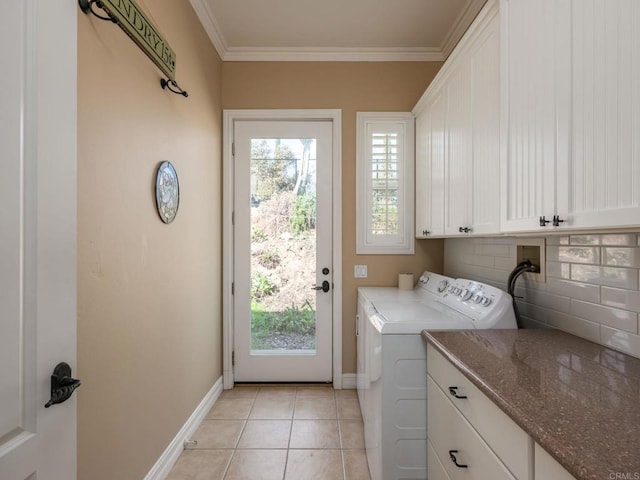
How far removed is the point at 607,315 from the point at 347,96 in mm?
2347

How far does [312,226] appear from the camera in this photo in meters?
2.90

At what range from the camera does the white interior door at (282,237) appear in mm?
2887

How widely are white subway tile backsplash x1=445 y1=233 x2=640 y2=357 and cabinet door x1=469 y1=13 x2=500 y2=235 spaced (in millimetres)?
318

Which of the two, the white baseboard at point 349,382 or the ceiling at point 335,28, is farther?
the white baseboard at point 349,382

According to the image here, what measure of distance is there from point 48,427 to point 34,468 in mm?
74

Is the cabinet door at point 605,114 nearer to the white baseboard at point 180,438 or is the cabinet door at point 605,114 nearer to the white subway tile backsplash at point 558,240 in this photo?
the white subway tile backsplash at point 558,240

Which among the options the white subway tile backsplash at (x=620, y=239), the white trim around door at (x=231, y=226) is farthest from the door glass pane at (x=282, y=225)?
the white subway tile backsplash at (x=620, y=239)

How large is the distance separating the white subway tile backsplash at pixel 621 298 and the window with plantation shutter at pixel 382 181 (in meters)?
1.62

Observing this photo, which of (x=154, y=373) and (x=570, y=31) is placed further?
(x=154, y=373)

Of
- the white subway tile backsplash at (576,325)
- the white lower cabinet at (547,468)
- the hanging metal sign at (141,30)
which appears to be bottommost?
the white lower cabinet at (547,468)

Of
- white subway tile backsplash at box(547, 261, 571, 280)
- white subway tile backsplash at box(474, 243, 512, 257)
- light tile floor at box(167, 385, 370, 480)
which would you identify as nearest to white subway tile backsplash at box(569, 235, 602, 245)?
white subway tile backsplash at box(547, 261, 571, 280)

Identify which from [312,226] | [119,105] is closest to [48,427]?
[119,105]

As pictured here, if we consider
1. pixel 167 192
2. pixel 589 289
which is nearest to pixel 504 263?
pixel 589 289

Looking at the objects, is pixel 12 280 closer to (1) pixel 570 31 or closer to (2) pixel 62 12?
(2) pixel 62 12
